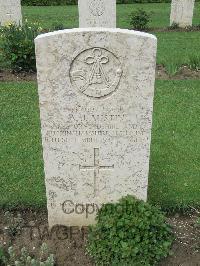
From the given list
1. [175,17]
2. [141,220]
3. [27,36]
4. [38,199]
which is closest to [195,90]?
[27,36]

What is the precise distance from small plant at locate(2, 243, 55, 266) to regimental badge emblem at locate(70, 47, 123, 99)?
56.4 inches

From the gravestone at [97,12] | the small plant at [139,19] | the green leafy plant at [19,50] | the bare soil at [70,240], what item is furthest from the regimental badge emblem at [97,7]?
the bare soil at [70,240]

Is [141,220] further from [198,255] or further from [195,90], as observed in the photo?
[195,90]

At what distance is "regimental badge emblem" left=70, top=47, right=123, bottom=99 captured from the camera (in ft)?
12.2

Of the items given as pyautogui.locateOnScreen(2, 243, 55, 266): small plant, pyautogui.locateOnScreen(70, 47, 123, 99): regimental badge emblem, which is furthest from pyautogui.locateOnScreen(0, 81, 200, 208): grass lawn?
pyautogui.locateOnScreen(70, 47, 123, 99): regimental badge emblem

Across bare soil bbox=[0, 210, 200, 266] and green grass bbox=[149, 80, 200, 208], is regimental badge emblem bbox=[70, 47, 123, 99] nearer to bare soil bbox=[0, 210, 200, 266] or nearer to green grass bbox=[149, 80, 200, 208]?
bare soil bbox=[0, 210, 200, 266]

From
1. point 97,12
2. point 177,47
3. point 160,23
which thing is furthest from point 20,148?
point 160,23

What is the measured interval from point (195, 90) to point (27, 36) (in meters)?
3.60

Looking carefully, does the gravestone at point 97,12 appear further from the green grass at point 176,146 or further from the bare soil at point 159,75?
the green grass at point 176,146

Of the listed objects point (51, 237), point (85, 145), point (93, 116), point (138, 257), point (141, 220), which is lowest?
point (51, 237)

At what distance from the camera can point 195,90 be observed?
8266 mm

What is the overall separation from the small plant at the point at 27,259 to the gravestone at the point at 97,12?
8.35 m

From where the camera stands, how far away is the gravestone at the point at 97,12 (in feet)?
36.9

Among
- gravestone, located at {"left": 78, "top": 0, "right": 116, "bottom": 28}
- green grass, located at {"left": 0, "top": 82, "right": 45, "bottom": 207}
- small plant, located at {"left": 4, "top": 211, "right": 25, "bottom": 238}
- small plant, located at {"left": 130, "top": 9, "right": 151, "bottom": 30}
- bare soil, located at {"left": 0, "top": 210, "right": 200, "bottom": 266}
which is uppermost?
gravestone, located at {"left": 78, "top": 0, "right": 116, "bottom": 28}
